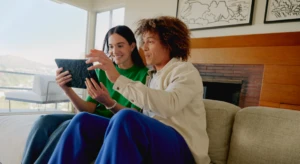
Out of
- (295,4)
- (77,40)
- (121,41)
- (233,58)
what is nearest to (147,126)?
(121,41)

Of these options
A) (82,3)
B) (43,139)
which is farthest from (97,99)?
(82,3)

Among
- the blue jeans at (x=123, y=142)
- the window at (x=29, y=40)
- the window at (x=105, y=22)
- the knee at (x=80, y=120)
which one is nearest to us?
the blue jeans at (x=123, y=142)

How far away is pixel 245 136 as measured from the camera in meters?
0.99

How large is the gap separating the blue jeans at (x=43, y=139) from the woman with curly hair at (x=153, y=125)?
0.56 feet

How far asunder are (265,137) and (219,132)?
0.68 feet

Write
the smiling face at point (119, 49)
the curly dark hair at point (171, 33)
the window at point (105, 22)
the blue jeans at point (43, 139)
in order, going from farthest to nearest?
the window at point (105, 22)
the smiling face at point (119, 49)
the curly dark hair at point (171, 33)
the blue jeans at point (43, 139)

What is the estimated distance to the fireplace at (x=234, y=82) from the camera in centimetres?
238

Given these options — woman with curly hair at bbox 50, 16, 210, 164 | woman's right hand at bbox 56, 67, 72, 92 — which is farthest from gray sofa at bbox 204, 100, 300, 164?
woman's right hand at bbox 56, 67, 72, 92

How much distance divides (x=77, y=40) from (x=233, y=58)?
3.19m

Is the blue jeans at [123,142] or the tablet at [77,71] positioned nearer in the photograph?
the blue jeans at [123,142]

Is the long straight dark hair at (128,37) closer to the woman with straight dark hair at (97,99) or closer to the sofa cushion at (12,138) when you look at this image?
the woman with straight dark hair at (97,99)

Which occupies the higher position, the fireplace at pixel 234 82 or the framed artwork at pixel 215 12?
the framed artwork at pixel 215 12

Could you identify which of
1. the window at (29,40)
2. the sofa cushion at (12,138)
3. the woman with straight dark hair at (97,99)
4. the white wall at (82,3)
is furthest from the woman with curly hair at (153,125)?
the white wall at (82,3)

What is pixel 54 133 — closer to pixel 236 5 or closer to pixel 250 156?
pixel 250 156
